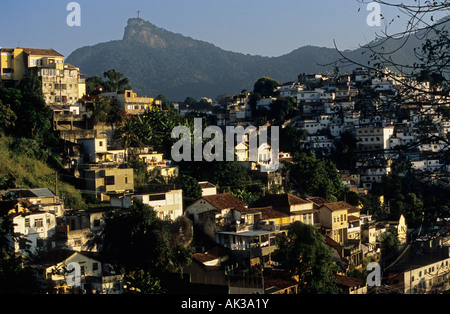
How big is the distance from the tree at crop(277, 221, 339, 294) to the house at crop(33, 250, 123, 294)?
4496 mm

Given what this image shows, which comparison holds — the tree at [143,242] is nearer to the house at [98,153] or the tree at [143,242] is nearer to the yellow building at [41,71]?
the house at [98,153]

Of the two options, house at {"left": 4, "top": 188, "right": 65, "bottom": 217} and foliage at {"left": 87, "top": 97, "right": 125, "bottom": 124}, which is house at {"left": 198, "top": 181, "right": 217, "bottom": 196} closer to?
house at {"left": 4, "top": 188, "right": 65, "bottom": 217}

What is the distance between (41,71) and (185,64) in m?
114

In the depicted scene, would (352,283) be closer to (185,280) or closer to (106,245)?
(185,280)

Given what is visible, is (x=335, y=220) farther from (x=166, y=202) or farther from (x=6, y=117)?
(x=6, y=117)

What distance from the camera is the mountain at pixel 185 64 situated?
11988 centimetres

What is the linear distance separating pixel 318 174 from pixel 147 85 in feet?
314

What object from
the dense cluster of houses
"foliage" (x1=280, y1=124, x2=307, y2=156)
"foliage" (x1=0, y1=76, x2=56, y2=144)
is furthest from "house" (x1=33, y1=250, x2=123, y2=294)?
"foliage" (x1=280, y1=124, x2=307, y2=156)

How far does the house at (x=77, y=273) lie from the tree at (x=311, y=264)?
450 centimetres

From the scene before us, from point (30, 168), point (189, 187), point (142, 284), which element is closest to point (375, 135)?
point (189, 187)

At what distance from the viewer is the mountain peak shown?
154 metres

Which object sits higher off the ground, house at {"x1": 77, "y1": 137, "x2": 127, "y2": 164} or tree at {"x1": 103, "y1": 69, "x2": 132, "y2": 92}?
tree at {"x1": 103, "y1": 69, "x2": 132, "y2": 92}

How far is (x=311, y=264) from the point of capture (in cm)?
1565

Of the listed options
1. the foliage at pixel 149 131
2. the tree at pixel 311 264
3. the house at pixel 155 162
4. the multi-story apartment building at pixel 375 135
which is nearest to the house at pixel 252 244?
the tree at pixel 311 264
